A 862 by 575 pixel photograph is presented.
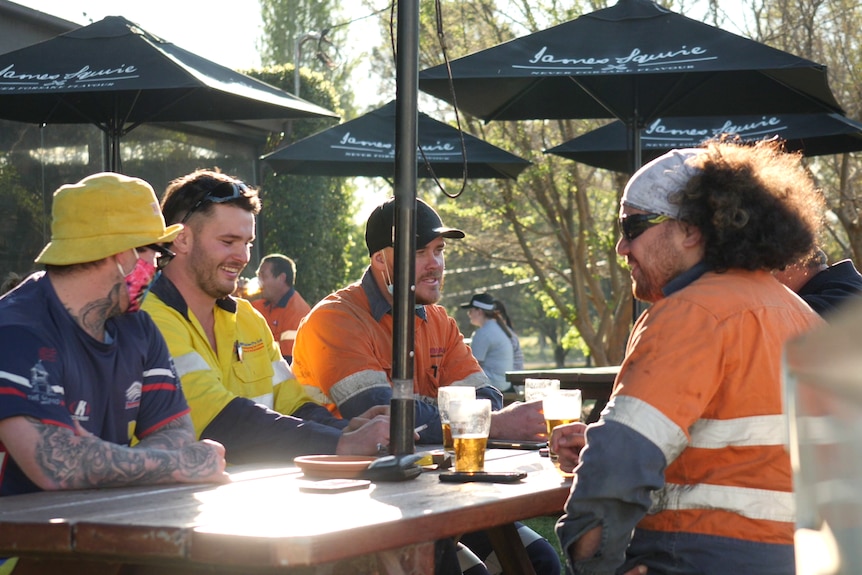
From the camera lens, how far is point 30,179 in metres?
9.67

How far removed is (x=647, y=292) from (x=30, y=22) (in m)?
8.43

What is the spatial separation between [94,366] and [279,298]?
747 cm

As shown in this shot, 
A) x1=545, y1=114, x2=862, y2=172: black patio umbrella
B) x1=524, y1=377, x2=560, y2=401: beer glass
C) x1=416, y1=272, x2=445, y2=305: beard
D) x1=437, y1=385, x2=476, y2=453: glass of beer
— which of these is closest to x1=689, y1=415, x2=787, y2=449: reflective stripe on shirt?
x1=437, y1=385, x2=476, y2=453: glass of beer

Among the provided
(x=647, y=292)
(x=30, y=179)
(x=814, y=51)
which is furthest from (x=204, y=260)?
(x=814, y=51)

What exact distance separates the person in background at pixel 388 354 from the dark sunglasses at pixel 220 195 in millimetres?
576

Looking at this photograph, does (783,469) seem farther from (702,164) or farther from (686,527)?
(702,164)

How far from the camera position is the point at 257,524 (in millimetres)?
1984

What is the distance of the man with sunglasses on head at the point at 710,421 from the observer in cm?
235

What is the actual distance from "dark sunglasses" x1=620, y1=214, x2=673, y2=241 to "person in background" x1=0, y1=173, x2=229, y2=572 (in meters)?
1.17

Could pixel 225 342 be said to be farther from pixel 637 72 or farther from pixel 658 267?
pixel 637 72

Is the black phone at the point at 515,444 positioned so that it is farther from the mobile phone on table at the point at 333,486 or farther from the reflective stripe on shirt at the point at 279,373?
the mobile phone on table at the point at 333,486

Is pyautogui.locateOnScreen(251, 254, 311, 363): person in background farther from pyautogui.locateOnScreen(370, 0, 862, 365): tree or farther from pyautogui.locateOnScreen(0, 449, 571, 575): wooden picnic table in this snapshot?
pyautogui.locateOnScreen(0, 449, 571, 575): wooden picnic table

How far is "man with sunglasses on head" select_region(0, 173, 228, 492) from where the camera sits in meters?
2.63

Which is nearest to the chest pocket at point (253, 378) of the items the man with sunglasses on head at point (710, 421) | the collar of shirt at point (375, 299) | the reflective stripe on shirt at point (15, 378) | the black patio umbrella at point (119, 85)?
the collar of shirt at point (375, 299)
